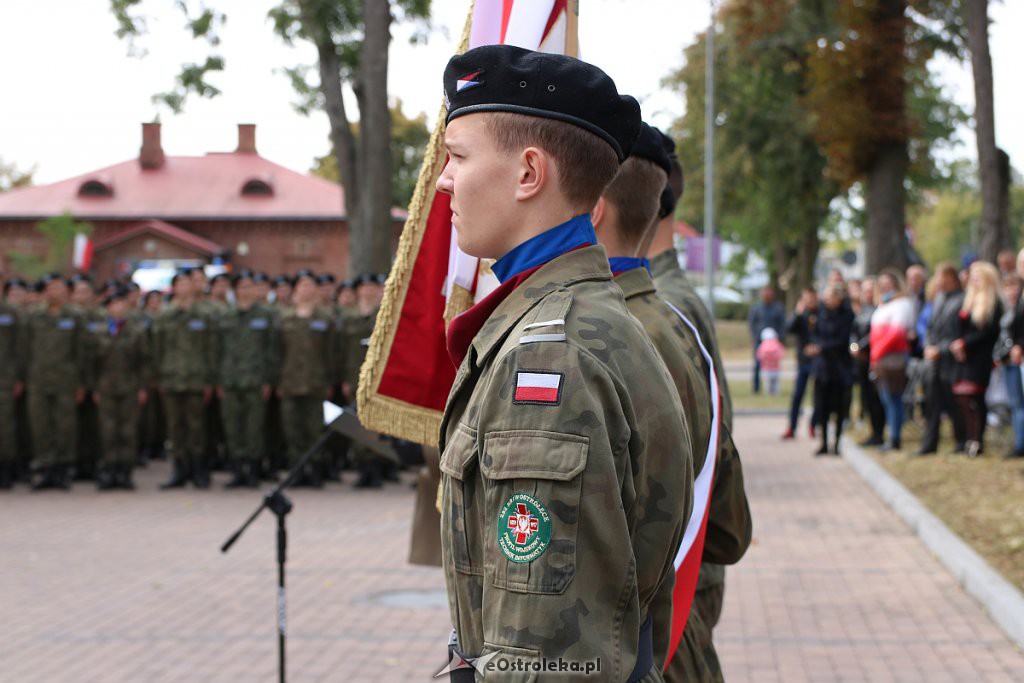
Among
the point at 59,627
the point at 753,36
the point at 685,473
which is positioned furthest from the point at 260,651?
the point at 753,36

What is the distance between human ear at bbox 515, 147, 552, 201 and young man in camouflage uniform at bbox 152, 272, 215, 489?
1164cm

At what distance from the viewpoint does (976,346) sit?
12.6 m

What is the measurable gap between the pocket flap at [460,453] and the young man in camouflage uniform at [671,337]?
0.95m

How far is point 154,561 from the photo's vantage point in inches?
356

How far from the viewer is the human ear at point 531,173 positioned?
1945 mm

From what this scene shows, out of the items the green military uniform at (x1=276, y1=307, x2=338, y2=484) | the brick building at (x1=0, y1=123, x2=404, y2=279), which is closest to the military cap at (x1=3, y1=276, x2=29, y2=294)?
the green military uniform at (x1=276, y1=307, x2=338, y2=484)

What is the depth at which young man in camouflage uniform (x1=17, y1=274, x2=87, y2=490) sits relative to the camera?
12.8 m

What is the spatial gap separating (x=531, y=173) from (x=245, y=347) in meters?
11.7

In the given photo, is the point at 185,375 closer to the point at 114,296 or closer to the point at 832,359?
the point at 114,296

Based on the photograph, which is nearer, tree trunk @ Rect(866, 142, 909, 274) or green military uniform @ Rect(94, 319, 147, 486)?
green military uniform @ Rect(94, 319, 147, 486)

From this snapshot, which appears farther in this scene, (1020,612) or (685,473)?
(1020,612)

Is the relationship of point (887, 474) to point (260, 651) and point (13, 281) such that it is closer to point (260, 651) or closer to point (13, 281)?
point (260, 651)

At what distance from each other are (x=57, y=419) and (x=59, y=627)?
6282mm

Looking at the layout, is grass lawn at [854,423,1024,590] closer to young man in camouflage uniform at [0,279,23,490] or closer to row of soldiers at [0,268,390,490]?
row of soldiers at [0,268,390,490]
